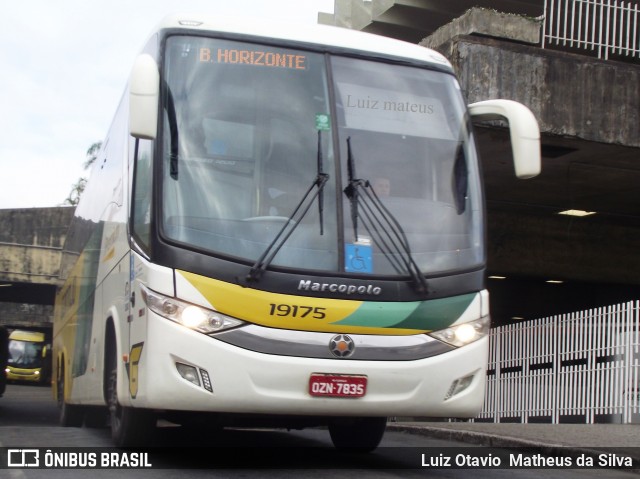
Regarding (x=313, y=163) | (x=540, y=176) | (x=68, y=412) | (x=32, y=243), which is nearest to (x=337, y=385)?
(x=313, y=163)

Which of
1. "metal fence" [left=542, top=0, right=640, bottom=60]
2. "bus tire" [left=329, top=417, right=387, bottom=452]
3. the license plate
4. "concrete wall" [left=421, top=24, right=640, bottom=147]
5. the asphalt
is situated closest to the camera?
the license plate

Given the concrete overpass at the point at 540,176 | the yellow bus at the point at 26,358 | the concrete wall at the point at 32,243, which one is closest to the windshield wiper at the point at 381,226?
the concrete overpass at the point at 540,176

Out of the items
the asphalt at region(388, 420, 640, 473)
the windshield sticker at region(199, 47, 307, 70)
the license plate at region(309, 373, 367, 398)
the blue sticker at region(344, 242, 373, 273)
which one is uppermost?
the windshield sticker at region(199, 47, 307, 70)

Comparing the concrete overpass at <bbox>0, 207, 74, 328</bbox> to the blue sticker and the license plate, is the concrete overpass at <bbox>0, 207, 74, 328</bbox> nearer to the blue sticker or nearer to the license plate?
the blue sticker

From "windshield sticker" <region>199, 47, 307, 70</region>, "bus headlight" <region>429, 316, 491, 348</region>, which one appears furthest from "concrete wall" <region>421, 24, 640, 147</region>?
"bus headlight" <region>429, 316, 491, 348</region>

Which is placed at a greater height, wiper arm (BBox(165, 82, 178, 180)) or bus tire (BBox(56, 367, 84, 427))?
wiper arm (BBox(165, 82, 178, 180))

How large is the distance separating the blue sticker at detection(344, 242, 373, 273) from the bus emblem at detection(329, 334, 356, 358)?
18.9 inches

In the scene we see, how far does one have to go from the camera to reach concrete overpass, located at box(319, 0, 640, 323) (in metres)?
14.2

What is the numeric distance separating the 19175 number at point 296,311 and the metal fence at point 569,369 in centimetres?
784

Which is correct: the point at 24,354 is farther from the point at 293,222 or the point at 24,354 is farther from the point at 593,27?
the point at 293,222

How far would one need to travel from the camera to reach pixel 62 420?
14969mm

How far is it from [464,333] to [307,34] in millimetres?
2644

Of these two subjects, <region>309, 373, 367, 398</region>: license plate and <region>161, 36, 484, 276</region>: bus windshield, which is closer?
<region>309, 373, 367, 398</region>: license plate

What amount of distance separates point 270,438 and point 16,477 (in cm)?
536
